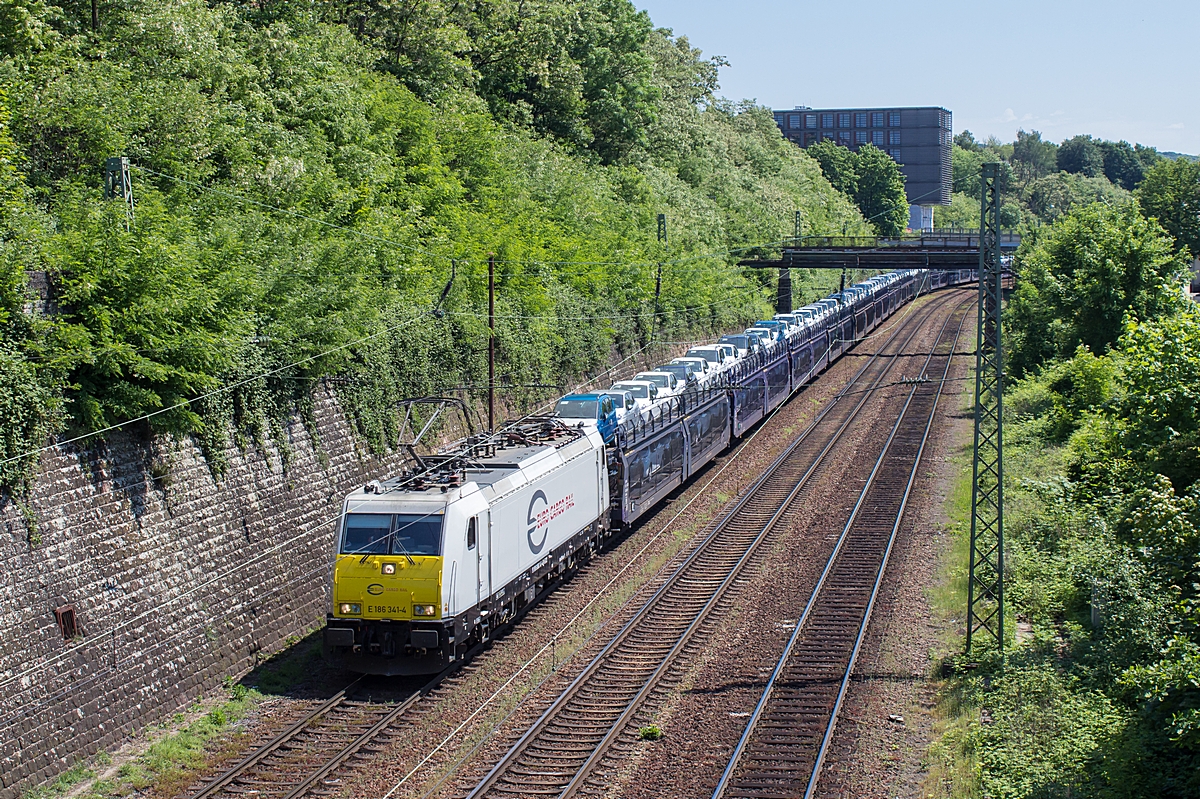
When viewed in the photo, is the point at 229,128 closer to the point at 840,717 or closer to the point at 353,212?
the point at 353,212

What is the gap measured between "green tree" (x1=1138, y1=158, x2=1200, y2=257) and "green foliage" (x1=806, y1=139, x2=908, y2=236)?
3884 cm

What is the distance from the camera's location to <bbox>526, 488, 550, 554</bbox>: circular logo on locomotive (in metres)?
19.4

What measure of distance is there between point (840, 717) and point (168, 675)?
33.0ft

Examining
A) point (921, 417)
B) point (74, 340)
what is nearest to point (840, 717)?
point (74, 340)

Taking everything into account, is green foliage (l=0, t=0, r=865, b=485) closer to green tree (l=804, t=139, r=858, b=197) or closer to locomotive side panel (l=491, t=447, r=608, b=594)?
locomotive side panel (l=491, t=447, r=608, b=594)

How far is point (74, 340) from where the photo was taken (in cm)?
1539

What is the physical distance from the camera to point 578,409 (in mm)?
26109

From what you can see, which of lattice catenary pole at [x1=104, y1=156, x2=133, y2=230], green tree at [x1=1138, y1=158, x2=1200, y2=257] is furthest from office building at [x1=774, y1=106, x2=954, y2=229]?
lattice catenary pole at [x1=104, y1=156, x2=133, y2=230]

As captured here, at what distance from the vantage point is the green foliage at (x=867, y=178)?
118 metres

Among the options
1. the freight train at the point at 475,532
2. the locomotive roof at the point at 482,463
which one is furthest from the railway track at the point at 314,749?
the locomotive roof at the point at 482,463

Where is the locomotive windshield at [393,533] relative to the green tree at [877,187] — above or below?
below

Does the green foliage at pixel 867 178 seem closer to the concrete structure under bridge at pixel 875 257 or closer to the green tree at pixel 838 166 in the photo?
the green tree at pixel 838 166

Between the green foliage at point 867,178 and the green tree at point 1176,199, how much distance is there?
127ft

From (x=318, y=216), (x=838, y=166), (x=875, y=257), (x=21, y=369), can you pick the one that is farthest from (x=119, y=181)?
(x=838, y=166)
